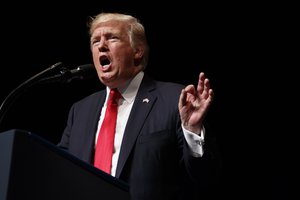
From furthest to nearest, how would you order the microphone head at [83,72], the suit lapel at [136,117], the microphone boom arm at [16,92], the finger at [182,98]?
the suit lapel at [136,117]
the finger at [182,98]
the microphone head at [83,72]
the microphone boom arm at [16,92]

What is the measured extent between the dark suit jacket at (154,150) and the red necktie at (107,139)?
0.04 meters

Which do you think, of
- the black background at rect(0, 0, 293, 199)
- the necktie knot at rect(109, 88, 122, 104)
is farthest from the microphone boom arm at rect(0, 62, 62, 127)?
the black background at rect(0, 0, 293, 199)

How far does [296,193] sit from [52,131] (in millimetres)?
1535

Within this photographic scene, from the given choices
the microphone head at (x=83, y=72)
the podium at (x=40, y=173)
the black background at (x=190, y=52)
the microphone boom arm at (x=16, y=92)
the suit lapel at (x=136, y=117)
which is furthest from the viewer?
the black background at (x=190, y=52)

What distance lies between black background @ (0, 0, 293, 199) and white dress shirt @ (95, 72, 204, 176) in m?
1.12

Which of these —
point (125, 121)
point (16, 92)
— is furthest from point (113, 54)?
point (16, 92)

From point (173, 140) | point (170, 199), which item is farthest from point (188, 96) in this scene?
point (170, 199)

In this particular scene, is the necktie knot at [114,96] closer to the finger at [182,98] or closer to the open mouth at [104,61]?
the open mouth at [104,61]

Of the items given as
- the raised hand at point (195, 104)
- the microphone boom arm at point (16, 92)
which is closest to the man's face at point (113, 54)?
the raised hand at point (195, 104)

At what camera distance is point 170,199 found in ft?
6.67

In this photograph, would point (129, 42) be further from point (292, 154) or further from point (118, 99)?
point (292, 154)

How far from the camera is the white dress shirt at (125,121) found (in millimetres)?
1963

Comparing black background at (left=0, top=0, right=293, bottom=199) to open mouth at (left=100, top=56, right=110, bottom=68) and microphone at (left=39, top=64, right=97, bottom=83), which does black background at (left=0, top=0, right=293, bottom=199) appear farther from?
microphone at (left=39, top=64, right=97, bottom=83)

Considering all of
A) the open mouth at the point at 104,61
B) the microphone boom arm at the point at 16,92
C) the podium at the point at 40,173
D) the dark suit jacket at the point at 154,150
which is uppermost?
the open mouth at the point at 104,61
